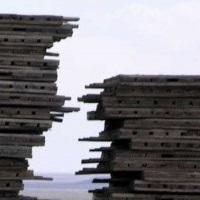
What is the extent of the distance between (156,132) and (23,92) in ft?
9.19

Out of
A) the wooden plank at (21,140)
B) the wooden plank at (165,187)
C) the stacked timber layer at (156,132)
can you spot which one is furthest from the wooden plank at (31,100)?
the wooden plank at (165,187)

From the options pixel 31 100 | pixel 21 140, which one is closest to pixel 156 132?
pixel 31 100

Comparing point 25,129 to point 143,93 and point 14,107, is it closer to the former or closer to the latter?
point 14,107

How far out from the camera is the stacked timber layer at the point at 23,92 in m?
24.2

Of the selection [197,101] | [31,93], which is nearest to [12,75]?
[31,93]

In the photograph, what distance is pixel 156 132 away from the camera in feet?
79.9

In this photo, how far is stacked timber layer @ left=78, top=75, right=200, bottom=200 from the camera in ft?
79.4

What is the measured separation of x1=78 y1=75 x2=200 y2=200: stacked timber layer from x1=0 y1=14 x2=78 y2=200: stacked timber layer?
3.55 feet

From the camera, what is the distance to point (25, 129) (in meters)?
24.3

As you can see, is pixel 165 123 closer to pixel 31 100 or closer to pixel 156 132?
pixel 156 132

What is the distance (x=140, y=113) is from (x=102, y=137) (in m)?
1.12

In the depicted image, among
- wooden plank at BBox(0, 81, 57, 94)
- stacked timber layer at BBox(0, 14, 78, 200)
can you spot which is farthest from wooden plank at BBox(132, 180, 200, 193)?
wooden plank at BBox(0, 81, 57, 94)

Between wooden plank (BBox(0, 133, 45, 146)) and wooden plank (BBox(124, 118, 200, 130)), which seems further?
wooden plank (BBox(124, 118, 200, 130))

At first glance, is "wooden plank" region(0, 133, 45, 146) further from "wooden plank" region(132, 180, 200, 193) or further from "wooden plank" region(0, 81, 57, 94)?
"wooden plank" region(132, 180, 200, 193)
